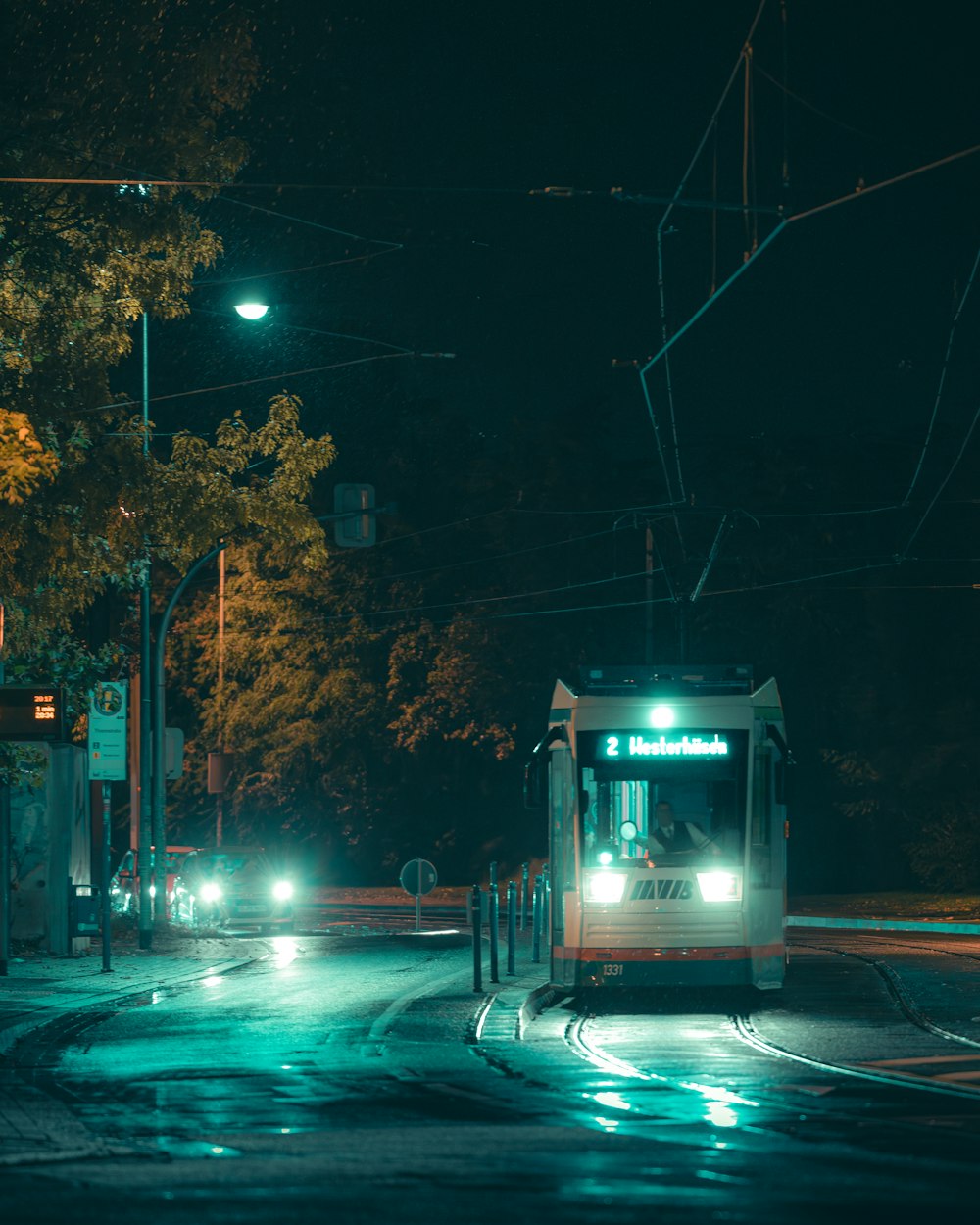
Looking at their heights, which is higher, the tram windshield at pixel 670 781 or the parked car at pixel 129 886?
the tram windshield at pixel 670 781

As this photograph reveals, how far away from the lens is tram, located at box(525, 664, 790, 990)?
1994cm

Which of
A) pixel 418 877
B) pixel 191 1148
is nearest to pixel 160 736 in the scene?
pixel 418 877

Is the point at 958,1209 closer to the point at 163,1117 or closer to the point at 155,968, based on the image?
the point at 163,1117

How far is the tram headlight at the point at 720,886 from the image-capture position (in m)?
20.1

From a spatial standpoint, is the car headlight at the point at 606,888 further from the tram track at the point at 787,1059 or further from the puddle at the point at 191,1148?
the puddle at the point at 191,1148

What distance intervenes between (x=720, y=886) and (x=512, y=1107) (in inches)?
311

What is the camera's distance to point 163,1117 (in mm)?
12109

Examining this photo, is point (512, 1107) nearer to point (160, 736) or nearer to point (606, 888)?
point (606, 888)

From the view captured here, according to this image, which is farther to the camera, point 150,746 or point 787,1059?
point 150,746

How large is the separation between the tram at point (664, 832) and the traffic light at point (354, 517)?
9097 mm

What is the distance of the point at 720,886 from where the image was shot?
20109mm

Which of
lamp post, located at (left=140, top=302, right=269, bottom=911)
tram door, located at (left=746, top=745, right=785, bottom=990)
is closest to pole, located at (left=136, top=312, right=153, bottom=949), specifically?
lamp post, located at (left=140, top=302, right=269, bottom=911)

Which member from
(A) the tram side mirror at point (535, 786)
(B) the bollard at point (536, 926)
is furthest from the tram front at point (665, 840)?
(B) the bollard at point (536, 926)

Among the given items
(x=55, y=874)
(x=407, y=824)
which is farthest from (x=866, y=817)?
(x=55, y=874)
